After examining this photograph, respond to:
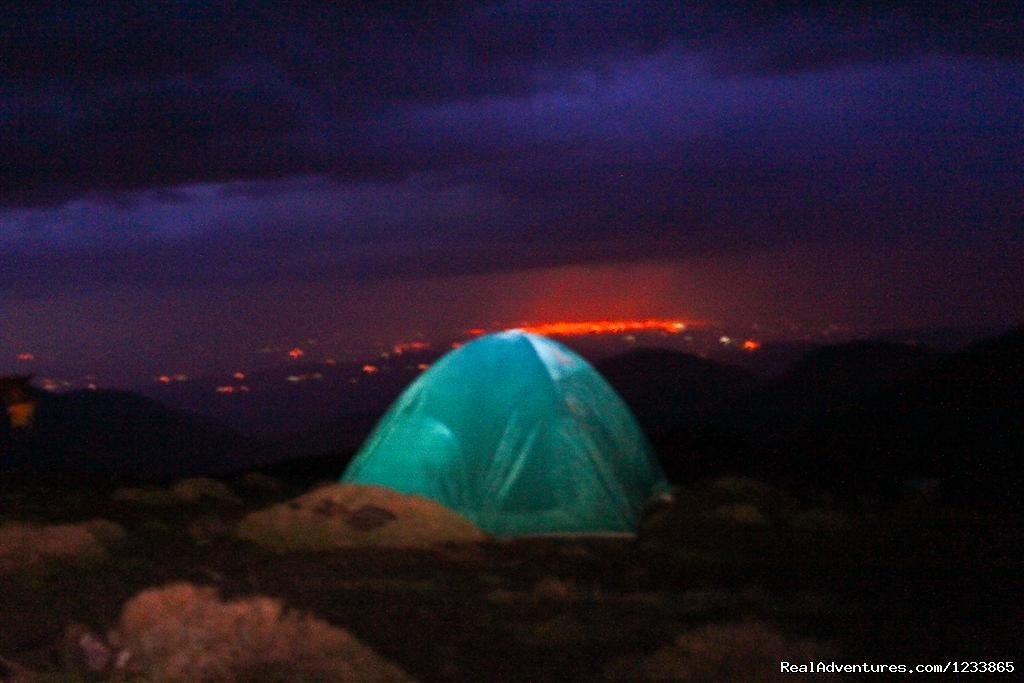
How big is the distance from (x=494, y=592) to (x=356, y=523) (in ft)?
13.3

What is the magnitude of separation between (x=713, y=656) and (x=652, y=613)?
2.36m

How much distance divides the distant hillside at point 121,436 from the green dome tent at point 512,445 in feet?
208

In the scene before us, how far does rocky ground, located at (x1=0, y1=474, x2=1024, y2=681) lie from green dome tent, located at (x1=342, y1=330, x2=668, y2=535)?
2.34 ft

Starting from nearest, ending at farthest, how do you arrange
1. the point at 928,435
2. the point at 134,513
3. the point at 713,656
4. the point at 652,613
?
1. the point at 713,656
2. the point at 652,613
3. the point at 134,513
4. the point at 928,435

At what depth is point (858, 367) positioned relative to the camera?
72.9 m

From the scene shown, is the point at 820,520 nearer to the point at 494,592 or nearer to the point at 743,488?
the point at 743,488

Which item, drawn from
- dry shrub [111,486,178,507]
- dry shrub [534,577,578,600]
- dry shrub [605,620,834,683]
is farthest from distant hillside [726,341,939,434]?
dry shrub [605,620,834,683]

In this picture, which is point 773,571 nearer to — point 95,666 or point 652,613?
point 652,613

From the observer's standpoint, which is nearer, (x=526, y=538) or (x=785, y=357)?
(x=526, y=538)

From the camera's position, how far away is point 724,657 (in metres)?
8.27

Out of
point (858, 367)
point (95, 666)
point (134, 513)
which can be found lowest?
point (858, 367)

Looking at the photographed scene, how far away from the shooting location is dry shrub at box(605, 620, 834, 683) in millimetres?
7957

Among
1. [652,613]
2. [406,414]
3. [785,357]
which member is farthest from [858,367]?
[652,613]

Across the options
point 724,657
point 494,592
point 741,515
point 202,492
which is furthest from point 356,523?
point 724,657
